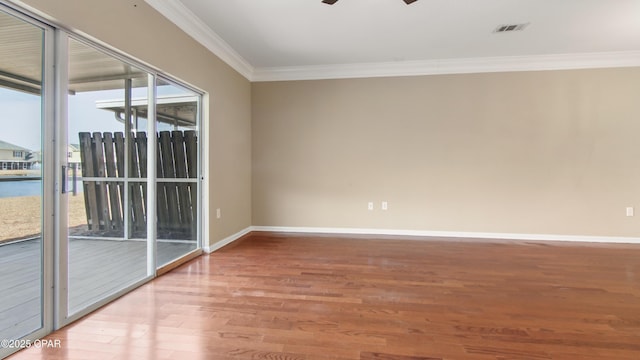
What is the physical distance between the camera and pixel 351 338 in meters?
1.76

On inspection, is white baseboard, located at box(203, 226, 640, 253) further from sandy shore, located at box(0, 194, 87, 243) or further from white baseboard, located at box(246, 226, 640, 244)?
sandy shore, located at box(0, 194, 87, 243)

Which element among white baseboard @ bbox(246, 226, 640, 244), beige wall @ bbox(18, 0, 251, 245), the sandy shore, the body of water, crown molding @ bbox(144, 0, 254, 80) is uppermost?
crown molding @ bbox(144, 0, 254, 80)

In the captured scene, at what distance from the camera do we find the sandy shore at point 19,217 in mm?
1710

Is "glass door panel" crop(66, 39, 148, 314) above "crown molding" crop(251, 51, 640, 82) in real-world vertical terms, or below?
below

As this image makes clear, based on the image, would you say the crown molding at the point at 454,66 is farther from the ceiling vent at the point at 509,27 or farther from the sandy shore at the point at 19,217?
the sandy shore at the point at 19,217

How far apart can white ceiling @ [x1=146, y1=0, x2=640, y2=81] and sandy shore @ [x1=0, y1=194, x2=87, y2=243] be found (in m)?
1.88

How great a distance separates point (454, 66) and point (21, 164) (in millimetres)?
4757

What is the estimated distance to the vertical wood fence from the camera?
8.55 ft

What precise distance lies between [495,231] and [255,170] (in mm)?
3752

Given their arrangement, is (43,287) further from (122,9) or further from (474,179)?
(474,179)

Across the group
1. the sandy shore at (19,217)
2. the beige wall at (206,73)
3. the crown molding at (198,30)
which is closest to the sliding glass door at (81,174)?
the sandy shore at (19,217)

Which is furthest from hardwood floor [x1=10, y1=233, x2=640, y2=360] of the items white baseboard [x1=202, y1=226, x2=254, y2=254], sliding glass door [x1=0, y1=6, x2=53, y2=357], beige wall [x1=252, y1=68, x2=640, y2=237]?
beige wall [x1=252, y1=68, x2=640, y2=237]

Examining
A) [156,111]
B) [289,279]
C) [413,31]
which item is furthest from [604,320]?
[156,111]

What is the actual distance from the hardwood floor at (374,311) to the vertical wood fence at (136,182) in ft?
1.90
